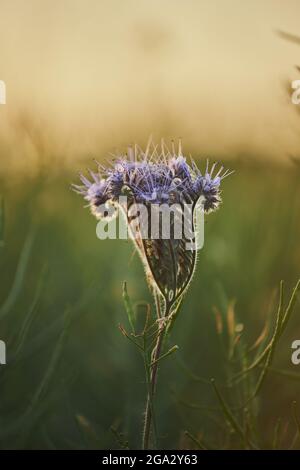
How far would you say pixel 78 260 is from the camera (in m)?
3.28

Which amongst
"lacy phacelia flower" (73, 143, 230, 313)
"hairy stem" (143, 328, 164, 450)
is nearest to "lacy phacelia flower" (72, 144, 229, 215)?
"lacy phacelia flower" (73, 143, 230, 313)

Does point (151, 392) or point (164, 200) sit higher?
point (164, 200)

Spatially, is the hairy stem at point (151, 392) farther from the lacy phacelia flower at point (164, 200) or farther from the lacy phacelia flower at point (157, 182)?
the lacy phacelia flower at point (157, 182)

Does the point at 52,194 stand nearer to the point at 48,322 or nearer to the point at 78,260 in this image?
the point at 78,260

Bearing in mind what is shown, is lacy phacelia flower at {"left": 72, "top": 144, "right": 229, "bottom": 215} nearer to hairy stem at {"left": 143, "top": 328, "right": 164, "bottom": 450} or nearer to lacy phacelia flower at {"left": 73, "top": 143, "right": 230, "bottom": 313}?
lacy phacelia flower at {"left": 73, "top": 143, "right": 230, "bottom": 313}

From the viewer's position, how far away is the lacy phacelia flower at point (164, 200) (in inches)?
65.6

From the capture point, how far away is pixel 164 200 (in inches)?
65.6

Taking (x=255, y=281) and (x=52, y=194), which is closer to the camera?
(x=255, y=281)

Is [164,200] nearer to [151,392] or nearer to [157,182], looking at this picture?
[157,182]

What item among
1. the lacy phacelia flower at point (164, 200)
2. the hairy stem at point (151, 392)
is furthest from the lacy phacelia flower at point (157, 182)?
the hairy stem at point (151, 392)

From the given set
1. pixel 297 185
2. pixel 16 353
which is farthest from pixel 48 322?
pixel 297 185

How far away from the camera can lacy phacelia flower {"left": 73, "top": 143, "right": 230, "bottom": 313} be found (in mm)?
1667

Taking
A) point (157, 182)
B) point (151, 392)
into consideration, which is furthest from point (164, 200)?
point (151, 392)

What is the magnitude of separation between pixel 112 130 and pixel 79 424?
133cm
